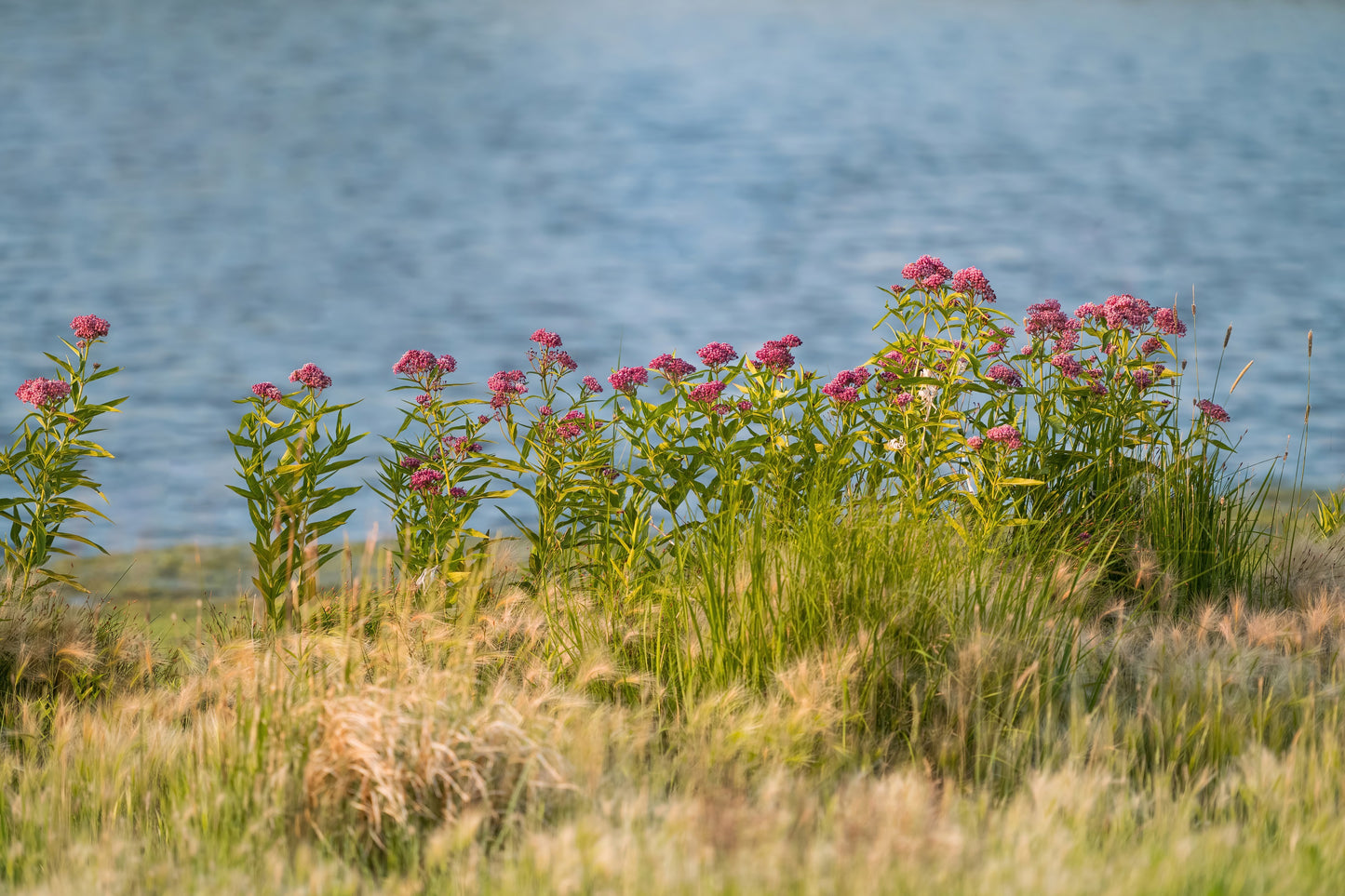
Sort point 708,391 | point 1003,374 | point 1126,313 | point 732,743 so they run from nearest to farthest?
1. point 732,743
2. point 708,391
3. point 1003,374
4. point 1126,313

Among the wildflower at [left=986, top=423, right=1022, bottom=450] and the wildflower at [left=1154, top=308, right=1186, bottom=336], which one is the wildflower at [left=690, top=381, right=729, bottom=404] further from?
the wildflower at [left=1154, top=308, right=1186, bottom=336]

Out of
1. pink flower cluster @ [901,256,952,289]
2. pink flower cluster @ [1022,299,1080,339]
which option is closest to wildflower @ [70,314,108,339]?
pink flower cluster @ [901,256,952,289]

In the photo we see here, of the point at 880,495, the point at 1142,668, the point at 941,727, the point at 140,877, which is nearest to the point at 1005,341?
the point at 880,495

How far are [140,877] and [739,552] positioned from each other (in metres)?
2.29

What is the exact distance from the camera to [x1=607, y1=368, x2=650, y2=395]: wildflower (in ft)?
15.4

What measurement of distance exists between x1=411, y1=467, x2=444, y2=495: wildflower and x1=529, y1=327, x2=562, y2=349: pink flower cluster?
0.76 meters

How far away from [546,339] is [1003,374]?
6.58 ft

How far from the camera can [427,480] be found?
4953 millimetres

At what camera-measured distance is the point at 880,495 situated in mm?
4758

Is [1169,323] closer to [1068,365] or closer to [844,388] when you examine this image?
[1068,365]

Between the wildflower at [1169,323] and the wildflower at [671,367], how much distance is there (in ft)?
7.38

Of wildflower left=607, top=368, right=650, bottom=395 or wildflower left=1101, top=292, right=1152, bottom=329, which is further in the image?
wildflower left=1101, top=292, right=1152, bottom=329

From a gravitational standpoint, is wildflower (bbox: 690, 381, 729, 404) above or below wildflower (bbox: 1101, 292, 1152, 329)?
below

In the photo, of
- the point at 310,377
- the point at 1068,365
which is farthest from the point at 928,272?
the point at 310,377
